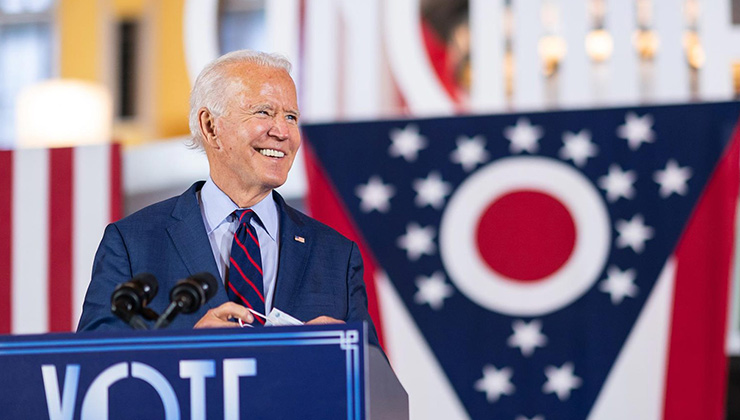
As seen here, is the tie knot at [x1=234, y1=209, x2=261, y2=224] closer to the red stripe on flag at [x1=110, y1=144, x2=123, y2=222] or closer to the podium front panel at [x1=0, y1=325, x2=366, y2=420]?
the podium front panel at [x1=0, y1=325, x2=366, y2=420]

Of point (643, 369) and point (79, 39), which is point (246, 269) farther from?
point (79, 39)

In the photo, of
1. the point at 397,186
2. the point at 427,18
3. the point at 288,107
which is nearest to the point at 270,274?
the point at 288,107

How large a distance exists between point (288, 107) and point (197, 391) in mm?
697

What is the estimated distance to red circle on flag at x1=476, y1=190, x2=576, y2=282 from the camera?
3.78m

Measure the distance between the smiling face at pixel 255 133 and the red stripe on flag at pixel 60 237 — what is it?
2245 millimetres

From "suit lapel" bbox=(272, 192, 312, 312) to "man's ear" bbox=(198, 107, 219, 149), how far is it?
0.17 meters

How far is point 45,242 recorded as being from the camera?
4.09m

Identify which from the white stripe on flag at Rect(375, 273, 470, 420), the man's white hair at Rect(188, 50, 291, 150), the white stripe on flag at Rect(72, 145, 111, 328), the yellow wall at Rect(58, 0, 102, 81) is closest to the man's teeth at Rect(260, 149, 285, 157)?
the man's white hair at Rect(188, 50, 291, 150)

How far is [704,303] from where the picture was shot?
144 inches

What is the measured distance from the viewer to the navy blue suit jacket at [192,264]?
5.90 feet

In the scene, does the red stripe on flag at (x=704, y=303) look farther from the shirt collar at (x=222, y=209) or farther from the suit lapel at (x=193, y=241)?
the suit lapel at (x=193, y=241)

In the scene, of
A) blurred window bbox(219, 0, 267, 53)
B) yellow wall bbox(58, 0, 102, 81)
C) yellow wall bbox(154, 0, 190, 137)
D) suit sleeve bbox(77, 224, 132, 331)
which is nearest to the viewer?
suit sleeve bbox(77, 224, 132, 331)

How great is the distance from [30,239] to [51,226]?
0.10 metres

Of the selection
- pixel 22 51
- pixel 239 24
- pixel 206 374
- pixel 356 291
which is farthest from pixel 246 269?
pixel 22 51
